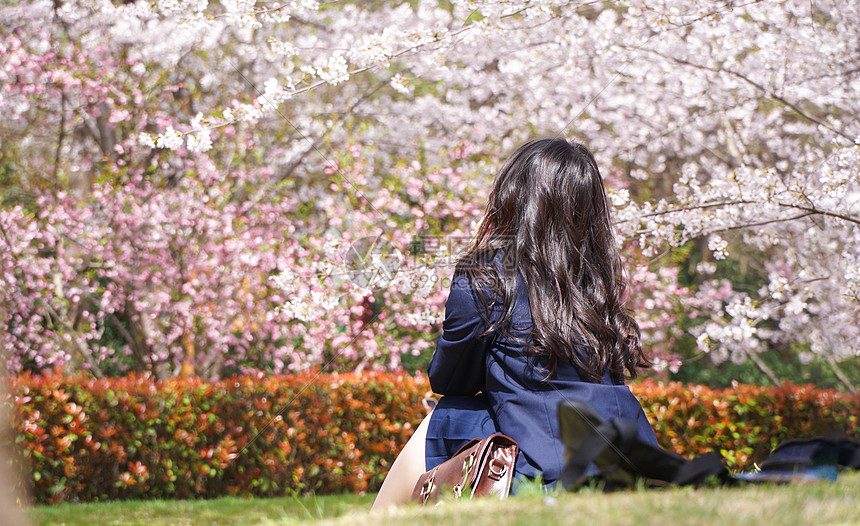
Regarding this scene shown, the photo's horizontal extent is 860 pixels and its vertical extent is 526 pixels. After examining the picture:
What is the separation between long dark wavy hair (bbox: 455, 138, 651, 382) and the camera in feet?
5.87

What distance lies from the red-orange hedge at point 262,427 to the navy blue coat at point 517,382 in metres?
3.14

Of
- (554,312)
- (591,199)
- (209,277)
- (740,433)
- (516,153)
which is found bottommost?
(740,433)

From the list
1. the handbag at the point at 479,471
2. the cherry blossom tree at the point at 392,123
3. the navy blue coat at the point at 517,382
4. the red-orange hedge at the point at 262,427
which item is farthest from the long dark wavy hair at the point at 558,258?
the red-orange hedge at the point at 262,427

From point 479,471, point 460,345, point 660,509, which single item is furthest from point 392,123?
point 660,509

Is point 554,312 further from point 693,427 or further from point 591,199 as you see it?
point 693,427

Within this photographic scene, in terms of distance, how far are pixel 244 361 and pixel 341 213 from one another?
6.34 feet

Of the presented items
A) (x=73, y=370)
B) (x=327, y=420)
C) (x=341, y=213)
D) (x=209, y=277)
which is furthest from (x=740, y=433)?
(x=73, y=370)

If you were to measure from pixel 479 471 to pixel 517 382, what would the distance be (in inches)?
11.8

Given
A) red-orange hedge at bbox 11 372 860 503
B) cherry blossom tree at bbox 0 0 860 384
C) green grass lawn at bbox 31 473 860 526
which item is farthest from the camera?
cherry blossom tree at bbox 0 0 860 384

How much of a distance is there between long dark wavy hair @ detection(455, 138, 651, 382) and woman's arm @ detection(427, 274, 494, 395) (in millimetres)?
38

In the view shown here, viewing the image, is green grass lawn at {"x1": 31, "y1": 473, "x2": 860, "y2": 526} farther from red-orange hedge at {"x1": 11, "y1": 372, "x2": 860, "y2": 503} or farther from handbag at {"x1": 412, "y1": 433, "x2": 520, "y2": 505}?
red-orange hedge at {"x1": 11, "y1": 372, "x2": 860, "y2": 503}

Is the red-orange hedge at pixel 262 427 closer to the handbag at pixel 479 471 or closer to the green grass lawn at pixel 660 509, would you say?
the handbag at pixel 479 471

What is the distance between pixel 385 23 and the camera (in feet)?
22.9

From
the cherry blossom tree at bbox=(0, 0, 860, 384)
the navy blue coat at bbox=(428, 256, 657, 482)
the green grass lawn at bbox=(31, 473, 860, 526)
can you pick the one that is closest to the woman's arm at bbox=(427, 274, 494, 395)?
the navy blue coat at bbox=(428, 256, 657, 482)
